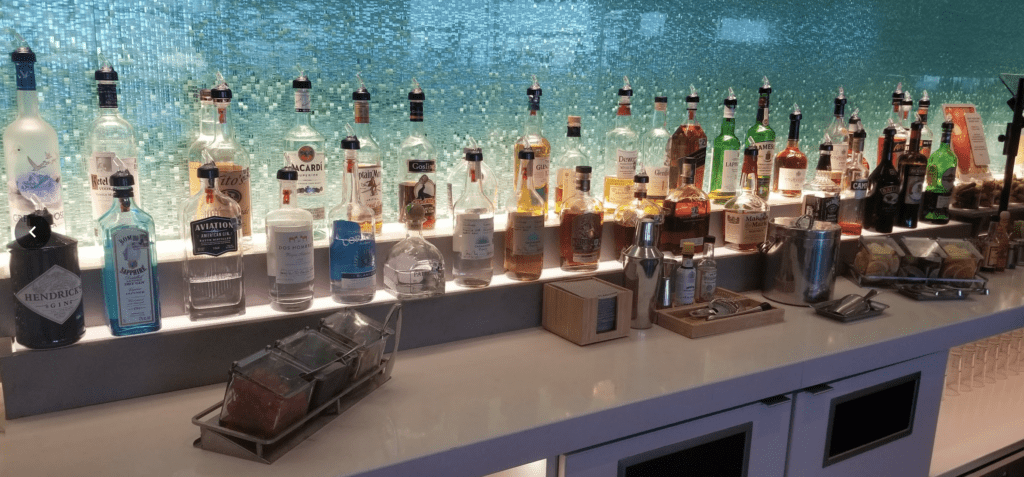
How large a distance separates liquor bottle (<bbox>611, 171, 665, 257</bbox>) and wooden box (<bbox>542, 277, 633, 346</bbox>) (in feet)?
0.67

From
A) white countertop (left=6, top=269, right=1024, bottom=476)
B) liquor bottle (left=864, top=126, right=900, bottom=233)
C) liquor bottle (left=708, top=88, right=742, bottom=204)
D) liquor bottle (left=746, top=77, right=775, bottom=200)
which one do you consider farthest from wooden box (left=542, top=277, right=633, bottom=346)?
liquor bottle (left=864, top=126, right=900, bottom=233)

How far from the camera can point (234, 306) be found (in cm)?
144

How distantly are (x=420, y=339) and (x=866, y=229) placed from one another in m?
1.58

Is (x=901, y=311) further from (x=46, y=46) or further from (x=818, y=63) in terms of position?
(x=46, y=46)

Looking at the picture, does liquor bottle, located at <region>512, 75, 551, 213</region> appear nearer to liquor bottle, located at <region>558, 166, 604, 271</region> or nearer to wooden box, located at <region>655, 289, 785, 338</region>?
liquor bottle, located at <region>558, 166, 604, 271</region>

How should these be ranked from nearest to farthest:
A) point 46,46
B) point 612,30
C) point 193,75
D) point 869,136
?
point 46,46
point 193,75
point 612,30
point 869,136

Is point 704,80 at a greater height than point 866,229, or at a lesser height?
greater

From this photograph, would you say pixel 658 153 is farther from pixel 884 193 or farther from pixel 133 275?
pixel 133 275

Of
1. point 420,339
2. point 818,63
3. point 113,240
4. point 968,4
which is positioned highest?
point 968,4

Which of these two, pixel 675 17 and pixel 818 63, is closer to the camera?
pixel 675 17

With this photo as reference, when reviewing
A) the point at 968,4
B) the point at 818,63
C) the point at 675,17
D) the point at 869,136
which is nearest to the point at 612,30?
the point at 675,17

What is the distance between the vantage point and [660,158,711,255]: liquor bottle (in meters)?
1.99

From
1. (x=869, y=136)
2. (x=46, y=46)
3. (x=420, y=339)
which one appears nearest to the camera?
(x=46, y=46)

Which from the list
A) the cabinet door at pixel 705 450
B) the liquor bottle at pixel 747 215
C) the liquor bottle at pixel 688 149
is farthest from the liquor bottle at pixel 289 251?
the liquor bottle at pixel 747 215
